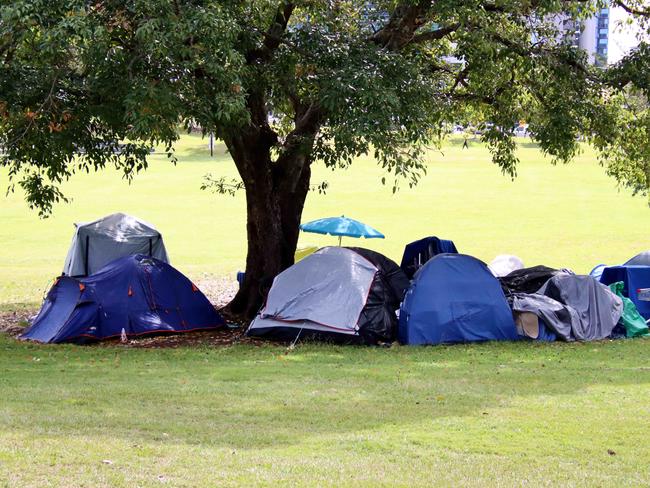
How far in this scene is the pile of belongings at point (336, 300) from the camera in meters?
15.0

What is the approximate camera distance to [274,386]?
10.2 meters

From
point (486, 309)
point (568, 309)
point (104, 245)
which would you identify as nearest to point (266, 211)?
point (486, 309)

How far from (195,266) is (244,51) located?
16604mm

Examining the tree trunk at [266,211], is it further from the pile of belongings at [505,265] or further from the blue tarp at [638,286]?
the blue tarp at [638,286]

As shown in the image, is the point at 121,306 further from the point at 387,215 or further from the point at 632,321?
the point at 387,215

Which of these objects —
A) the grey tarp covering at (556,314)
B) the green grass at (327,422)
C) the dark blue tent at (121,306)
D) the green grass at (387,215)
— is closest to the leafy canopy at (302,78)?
the dark blue tent at (121,306)

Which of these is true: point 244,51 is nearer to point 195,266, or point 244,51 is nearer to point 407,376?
point 407,376

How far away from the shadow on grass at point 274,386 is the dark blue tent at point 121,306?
825mm

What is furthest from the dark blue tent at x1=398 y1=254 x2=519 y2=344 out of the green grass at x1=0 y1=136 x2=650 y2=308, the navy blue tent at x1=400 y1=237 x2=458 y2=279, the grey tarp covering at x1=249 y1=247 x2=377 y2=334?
the green grass at x1=0 y1=136 x2=650 y2=308

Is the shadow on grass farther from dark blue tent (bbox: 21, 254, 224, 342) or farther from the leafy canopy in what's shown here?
the leafy canopy

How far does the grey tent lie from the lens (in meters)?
22.8

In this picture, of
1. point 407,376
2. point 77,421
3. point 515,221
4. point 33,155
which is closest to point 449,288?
point 407,376

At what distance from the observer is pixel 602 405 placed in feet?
29.5

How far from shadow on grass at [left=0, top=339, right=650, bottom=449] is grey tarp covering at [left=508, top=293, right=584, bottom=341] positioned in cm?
50
